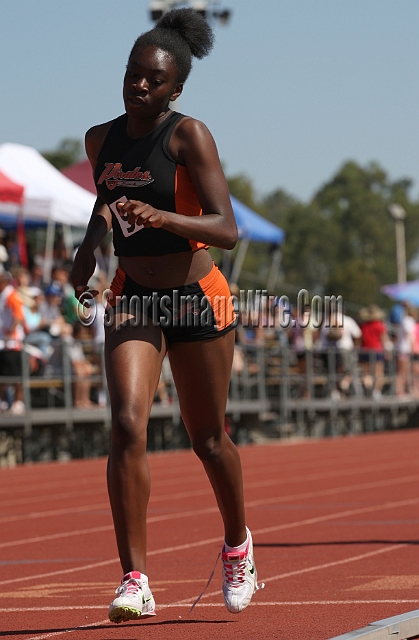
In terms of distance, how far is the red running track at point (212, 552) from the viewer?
5.14 meters

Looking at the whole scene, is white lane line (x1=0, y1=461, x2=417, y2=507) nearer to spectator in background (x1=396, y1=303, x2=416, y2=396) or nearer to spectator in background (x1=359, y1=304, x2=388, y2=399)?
spectator in background (x1=359, y1=304, x2=388, y2=399)

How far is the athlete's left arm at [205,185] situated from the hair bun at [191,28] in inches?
14.7

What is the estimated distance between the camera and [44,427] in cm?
1767

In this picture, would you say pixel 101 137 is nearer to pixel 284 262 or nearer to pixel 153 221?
pixel 153 221

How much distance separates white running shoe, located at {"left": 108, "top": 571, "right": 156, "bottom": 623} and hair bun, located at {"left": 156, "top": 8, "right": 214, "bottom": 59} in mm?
2073

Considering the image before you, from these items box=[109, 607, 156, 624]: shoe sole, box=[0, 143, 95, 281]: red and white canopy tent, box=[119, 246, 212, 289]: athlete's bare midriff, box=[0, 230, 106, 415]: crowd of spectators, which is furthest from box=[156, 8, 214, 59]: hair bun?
box=[0, 143, 95, 281]: red and white canopy tent

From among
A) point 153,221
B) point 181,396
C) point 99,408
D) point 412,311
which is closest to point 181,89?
point 153,221

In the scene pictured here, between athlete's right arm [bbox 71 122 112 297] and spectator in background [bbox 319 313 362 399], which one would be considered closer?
athlete's right arm [bbox 71 122 112 297]

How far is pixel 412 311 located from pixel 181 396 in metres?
23.2

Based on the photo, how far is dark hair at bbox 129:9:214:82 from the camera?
16.4 ft

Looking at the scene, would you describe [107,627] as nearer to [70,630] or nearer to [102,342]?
[70,630]

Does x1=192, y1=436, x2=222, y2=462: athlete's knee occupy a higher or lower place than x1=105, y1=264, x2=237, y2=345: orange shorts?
lower

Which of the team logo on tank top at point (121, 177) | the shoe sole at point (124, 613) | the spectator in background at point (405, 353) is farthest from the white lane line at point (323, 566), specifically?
the spectator in background at point (405, 353)

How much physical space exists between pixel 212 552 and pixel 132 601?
10.6ft
